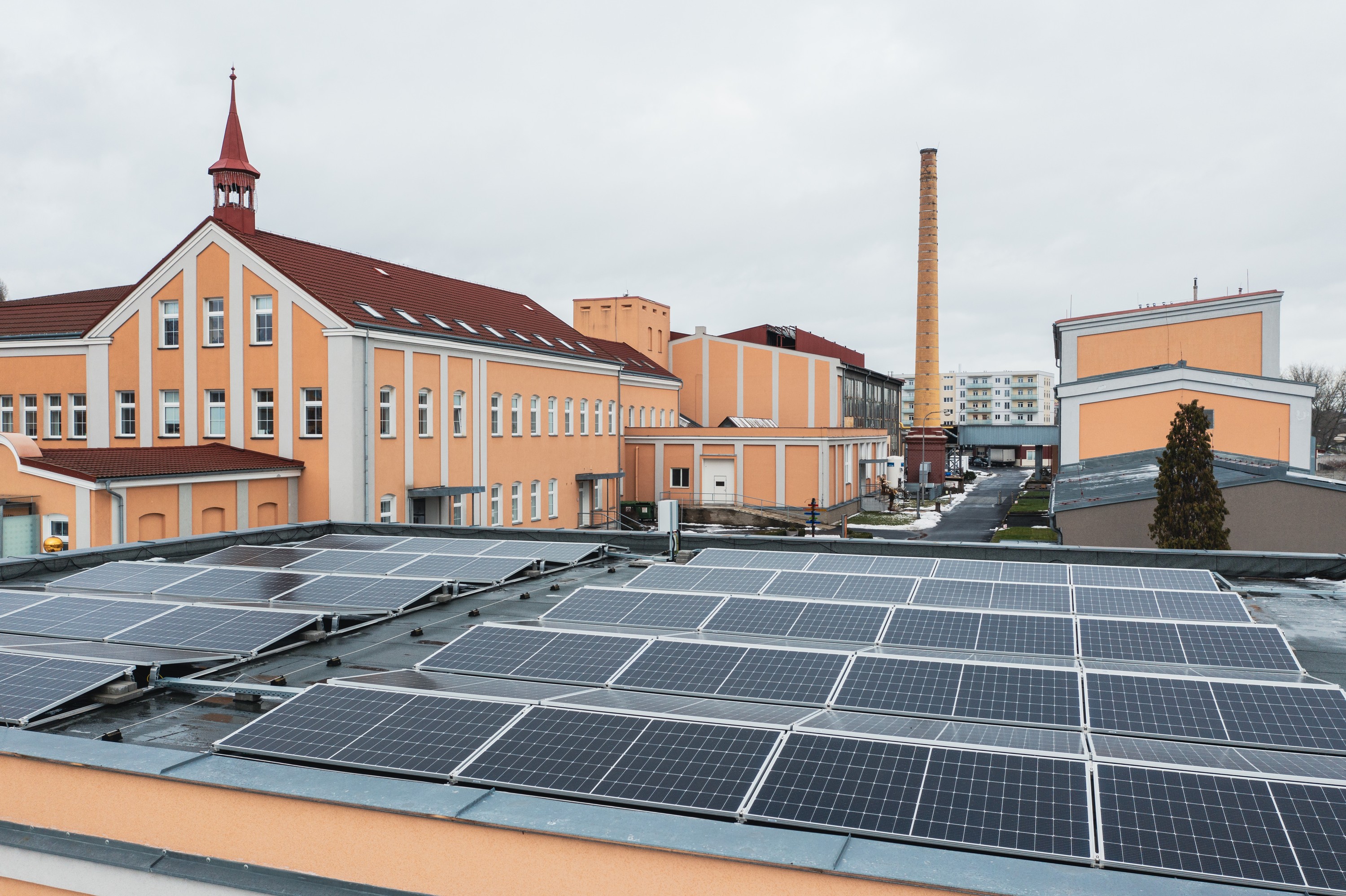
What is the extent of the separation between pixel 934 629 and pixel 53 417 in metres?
40.3

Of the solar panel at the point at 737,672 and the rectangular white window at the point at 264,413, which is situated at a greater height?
the rectangular white window at the point at 264,413

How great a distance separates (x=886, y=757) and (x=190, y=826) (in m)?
4.74

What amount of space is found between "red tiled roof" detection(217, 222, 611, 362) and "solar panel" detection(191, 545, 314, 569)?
16.6m

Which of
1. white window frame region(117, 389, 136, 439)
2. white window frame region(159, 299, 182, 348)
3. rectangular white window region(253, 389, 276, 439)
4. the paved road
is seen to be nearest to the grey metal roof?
the paved road

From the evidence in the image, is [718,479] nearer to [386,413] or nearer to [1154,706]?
[386,413]

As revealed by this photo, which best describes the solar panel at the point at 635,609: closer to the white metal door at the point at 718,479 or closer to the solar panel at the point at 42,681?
the solar panel at the point at 42,681

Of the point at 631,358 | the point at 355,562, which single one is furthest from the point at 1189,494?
the point at 631,358

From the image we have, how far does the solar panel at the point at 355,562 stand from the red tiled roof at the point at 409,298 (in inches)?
693

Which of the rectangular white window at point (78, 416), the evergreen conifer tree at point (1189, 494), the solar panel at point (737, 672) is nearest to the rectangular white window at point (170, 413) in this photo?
the rectangular white window at point (78, 416)

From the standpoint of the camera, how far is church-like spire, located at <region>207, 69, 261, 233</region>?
34969 mm

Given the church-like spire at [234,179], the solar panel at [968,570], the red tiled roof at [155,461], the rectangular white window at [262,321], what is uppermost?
the church-like spire at [234,179]

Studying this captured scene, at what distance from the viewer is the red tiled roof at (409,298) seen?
32000mm

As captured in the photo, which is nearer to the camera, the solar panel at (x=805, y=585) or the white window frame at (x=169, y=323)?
the solar panel at (x=805, y=585)

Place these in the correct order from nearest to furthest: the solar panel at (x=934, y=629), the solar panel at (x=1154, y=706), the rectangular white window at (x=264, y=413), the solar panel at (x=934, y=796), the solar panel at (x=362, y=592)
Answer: the solar panel at (x=934, y=796)
the solar panel at (x=1154, y=706)
the solar panel at (x=934, y=629)
the solar panel at (x=362, y=592)
the rectangular white window at (x=264, y=413)
